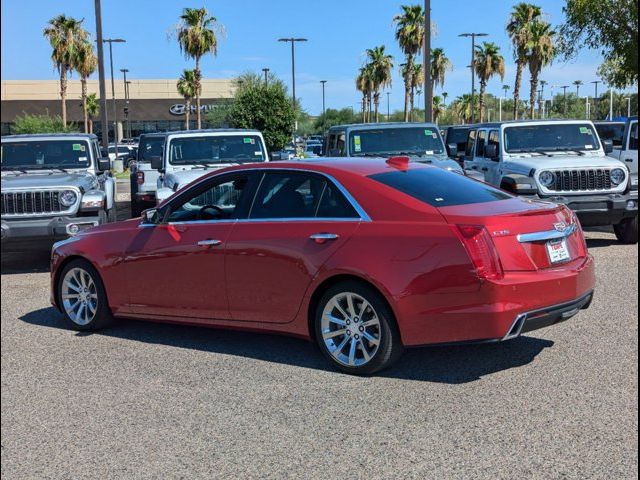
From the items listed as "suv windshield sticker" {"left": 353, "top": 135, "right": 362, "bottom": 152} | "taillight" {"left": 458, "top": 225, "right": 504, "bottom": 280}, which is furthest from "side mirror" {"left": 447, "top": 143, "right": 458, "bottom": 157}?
"taillight" {"left": 458, "top": 225, "right": 504, "bottom": 280}

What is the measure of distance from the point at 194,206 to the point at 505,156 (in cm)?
728

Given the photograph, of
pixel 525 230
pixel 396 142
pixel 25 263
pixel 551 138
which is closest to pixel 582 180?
pixel 551 138

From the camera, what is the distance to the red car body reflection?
17.0 ft

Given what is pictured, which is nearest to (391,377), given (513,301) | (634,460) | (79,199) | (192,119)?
(513,301)

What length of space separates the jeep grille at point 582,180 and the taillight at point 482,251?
21.9ft

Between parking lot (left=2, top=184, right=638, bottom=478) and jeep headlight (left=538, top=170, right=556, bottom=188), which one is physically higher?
jeep headlight (left=538, top=170, right=556, bottom=188)

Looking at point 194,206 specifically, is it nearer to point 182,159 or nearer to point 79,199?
point 79,199

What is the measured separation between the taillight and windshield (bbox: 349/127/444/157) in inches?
315

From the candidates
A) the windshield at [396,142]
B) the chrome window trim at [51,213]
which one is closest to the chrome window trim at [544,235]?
the chrome window trim at [51,213]

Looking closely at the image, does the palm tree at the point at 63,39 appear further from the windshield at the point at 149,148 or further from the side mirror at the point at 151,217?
the side mirror at the point at 151,217

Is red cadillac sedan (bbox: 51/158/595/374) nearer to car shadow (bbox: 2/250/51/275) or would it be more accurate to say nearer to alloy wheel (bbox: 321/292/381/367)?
alloy wheel (bbox: 321/292/381/367)

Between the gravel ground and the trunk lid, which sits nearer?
the gravel ground

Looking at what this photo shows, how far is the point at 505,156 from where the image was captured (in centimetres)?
1268

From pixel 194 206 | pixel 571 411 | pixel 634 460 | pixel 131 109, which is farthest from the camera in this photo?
pixel 131 109
